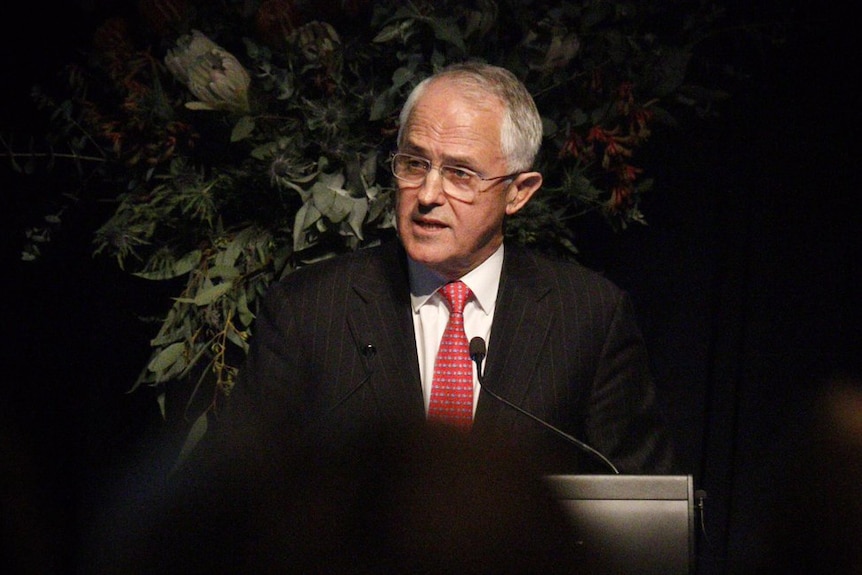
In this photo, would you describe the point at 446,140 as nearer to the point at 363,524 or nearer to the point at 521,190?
the point at 521,190

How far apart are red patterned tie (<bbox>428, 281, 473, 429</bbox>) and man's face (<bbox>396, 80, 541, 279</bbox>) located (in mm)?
123

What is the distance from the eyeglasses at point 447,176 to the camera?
1.64 metres

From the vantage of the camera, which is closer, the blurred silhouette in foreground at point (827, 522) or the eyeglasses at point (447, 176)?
the blurred silhouette in foreground at point (827, 522)

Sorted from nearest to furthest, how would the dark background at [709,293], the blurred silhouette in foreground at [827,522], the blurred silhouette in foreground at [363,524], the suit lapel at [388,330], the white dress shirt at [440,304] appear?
the blurred silhouette in foreground at [363,524], the blurred silhouette in foreground at [827,522], the suit lapel at [388,330], the white dress shirt at [440,304], the dark background at [709,293]

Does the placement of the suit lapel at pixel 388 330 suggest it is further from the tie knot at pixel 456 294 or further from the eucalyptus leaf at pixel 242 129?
the eucalyptus leaf at pixel 242 129

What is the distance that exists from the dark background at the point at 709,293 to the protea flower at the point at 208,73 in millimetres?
566

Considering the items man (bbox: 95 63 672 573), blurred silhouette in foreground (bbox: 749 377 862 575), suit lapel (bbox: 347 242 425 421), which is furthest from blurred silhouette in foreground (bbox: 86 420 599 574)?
suit lapel (bbox: 347 242 425 421)

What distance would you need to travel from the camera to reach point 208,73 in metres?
1.63

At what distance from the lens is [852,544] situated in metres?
1.03

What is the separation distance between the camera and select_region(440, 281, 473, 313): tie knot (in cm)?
167

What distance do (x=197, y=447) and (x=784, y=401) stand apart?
46.2 inches

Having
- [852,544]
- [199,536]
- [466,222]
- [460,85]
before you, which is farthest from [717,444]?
[199,536]

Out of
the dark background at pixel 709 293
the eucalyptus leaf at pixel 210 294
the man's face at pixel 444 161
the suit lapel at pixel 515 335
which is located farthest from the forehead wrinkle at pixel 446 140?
the dark background at pixel 709 293

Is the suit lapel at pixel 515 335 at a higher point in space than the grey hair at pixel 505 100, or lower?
lower
